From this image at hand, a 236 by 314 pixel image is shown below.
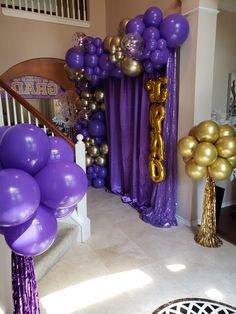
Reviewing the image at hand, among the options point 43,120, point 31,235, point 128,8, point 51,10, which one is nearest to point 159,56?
point 43,120

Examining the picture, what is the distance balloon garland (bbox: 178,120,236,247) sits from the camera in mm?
2477

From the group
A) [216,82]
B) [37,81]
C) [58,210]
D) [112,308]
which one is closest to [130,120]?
[216,82]

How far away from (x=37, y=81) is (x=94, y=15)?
166 centimetres

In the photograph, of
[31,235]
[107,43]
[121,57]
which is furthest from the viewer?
[107,43]

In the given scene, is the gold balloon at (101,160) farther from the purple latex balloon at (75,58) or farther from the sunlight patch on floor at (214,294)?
the sunlight patch on floor at (214,294)

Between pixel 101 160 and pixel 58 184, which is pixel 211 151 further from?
pixel 101 160

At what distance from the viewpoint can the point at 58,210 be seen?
46.4 inches

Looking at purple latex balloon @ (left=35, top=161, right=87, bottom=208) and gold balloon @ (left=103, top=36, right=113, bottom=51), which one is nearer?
purple latex balloon @ (left=35, top=161, right=87, bottom=208)

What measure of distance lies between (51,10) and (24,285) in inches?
190

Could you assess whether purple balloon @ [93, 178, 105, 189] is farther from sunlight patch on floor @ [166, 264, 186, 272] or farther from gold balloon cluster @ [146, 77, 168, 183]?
sunlight patch on floor @ [166, 264, 186, 272]

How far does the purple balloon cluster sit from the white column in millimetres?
2203

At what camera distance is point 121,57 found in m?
3.31

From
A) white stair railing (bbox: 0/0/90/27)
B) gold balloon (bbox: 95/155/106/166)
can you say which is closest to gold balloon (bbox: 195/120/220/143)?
gold balloon (bbox: 95/155/106/166)

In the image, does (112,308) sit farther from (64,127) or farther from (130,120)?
(64,127)
